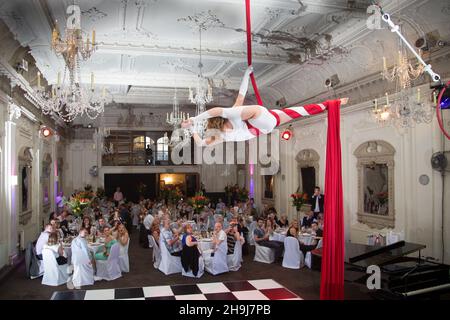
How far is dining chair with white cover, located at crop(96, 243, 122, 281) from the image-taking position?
7.88 meters

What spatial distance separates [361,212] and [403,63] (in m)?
5.00

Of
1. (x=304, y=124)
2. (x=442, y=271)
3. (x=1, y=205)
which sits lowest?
(x=442, y=271)

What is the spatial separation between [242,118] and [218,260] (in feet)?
15.9

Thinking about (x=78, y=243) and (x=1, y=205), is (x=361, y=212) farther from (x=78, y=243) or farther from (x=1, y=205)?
(x=1, y=205)

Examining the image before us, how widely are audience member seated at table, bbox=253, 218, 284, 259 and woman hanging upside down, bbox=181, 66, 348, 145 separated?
5424 millimetres

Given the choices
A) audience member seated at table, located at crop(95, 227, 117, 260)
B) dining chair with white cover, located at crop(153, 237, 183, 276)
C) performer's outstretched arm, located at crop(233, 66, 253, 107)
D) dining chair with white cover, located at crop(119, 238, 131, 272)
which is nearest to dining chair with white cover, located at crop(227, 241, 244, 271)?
dining chair with white cover, located at crop(153, 237, 183, 276)

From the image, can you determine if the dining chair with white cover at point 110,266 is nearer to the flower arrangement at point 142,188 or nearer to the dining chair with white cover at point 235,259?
the dining chair with white cover at point 235,259

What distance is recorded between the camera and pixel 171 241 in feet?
28.3

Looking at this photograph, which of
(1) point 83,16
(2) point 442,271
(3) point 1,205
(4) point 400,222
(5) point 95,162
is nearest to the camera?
(2) point 442,271


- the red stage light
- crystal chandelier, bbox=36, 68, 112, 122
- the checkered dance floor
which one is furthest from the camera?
the red stage light

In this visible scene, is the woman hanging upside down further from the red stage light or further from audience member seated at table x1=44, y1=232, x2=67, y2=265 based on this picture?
the red stage light

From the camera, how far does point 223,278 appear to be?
8156 millimetres
